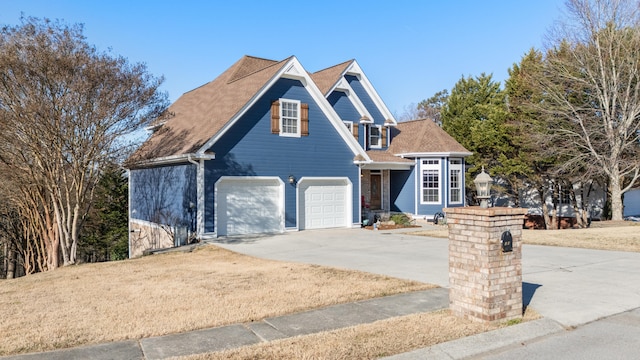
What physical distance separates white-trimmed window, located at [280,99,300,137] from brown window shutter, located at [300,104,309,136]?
14cm

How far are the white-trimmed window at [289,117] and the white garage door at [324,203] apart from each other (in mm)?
2070

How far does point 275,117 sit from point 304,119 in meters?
1.35

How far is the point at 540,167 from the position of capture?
24.9 meters

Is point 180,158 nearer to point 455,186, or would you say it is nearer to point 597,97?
point 455,186

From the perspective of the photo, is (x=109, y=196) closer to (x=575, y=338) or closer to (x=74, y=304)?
(x=74, y=304)

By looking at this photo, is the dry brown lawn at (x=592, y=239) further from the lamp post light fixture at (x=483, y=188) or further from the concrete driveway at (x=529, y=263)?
the lamp post light fixture at (x=483, y=188)

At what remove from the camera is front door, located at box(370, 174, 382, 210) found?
24.2 m

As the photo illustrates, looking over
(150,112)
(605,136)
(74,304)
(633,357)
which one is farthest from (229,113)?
(605,136)

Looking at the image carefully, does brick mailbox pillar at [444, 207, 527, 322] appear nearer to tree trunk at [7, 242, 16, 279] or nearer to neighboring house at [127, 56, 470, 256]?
neighboring house at [127, 56, 470, 256]

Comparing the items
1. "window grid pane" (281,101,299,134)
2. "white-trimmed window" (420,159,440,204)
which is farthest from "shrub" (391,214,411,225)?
"window grid pane" (281,101,299,134)

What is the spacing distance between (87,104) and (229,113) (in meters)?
5.22

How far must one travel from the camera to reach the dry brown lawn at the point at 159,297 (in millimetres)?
5652

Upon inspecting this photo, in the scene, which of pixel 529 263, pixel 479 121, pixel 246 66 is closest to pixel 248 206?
pixel 246 66


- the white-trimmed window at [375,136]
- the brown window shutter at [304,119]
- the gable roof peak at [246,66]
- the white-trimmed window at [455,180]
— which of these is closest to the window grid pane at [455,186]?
the white-trimmed window at [455,180]
